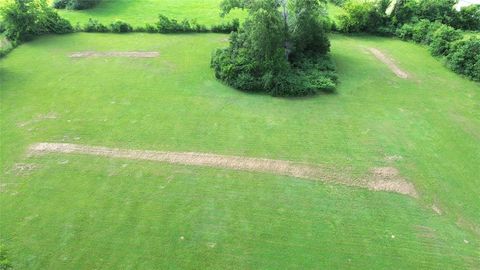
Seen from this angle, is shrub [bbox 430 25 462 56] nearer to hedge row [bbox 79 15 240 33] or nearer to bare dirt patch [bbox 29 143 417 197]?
bare dirt patch [bbox 29 143 417 197]

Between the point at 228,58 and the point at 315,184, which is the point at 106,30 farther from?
the point at 315,184

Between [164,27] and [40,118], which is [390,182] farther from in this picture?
[164,27]

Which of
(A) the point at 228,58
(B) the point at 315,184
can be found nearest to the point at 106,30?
(A) the point at 228,58

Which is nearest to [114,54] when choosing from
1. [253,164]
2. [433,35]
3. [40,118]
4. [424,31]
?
[40,118]

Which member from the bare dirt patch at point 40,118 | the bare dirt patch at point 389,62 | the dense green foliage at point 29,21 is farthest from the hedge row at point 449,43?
the dense green foliage at point 29,21

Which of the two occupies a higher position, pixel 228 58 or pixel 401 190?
pixel 228 58

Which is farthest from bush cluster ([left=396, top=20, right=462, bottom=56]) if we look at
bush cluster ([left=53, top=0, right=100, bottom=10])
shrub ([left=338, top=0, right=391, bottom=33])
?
bush cluster ([left=53, top=0, right=100, bottom=10])

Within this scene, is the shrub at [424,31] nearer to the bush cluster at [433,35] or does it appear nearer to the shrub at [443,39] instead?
the bush cluster at [433,35]
